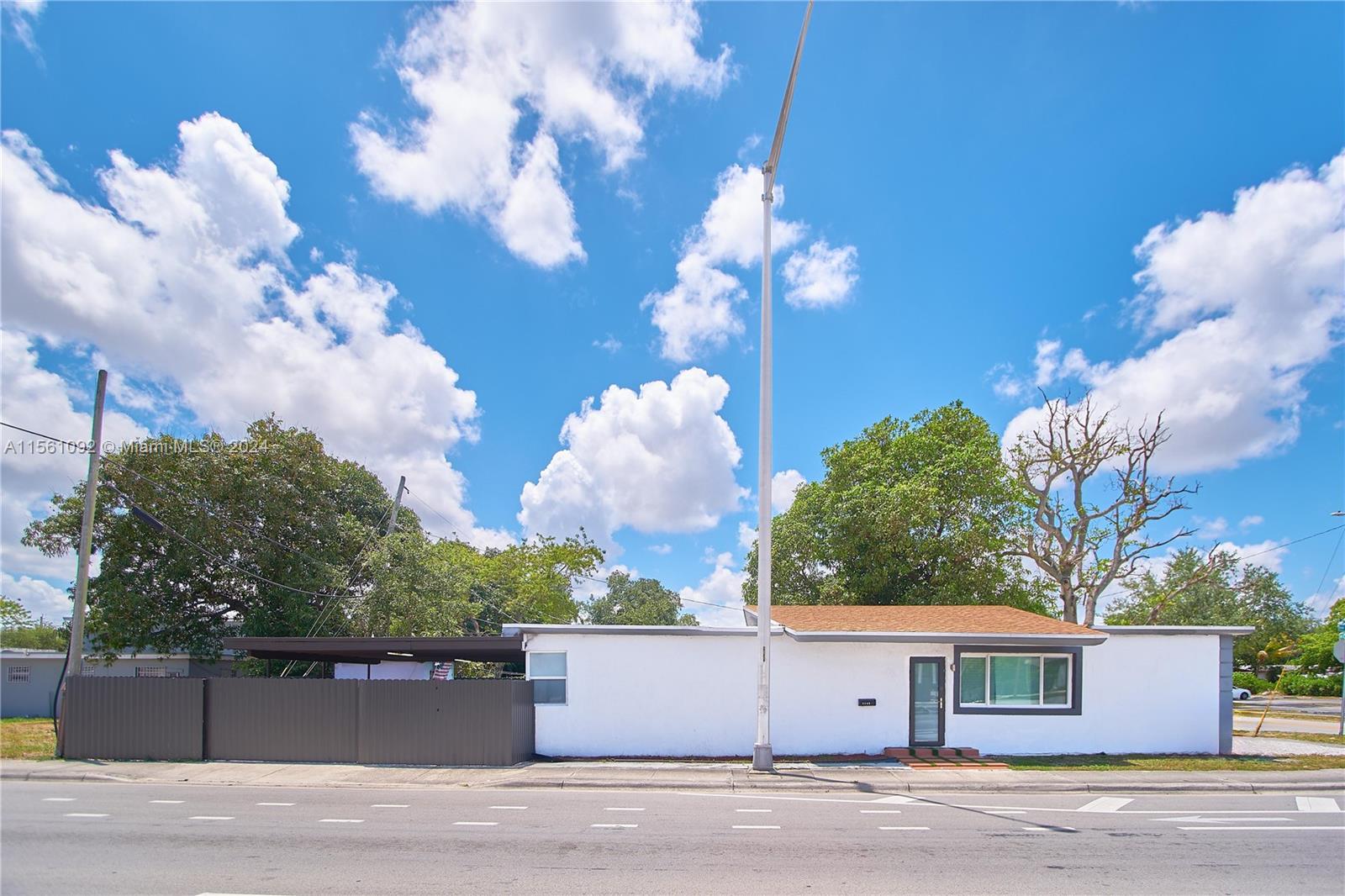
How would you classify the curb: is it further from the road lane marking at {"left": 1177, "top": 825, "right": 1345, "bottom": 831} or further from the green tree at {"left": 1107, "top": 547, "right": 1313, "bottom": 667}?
the green tree at {"left": 1107, "top": 547, "right": 1313, "bottom": 667}

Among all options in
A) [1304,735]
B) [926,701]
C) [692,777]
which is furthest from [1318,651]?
[692,777]

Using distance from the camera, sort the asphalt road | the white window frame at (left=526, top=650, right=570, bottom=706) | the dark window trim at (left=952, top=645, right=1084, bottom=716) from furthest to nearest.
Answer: the dark window trim at (left=952, top=645, right=1084, bottom=716), the white window frame at (left=526, top=650, right=570, bottom=706), the asphalt road

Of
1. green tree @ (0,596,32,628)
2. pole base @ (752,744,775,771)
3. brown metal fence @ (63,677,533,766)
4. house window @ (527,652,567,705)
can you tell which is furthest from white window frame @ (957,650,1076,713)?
green tree @ (0,596,32,628)

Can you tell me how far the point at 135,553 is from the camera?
3080 cm

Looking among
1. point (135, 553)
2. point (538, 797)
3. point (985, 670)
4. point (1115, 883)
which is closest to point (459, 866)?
point (538, 797)

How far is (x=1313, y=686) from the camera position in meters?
45.8

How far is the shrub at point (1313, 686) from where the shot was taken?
45.6 metres

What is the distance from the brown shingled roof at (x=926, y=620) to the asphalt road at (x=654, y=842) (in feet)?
14.6

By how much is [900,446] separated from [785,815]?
74.9ft

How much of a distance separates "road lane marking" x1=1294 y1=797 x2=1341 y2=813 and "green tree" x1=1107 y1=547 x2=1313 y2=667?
46400mm

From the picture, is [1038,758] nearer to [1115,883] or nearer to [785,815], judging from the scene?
[785,815]

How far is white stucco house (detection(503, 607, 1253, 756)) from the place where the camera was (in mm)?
16453

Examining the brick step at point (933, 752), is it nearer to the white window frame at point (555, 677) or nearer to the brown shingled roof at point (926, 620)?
the brown shingled roof at point (926, 620)

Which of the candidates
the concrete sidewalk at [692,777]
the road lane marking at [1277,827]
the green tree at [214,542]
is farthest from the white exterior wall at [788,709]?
the green tree at [214,542]
